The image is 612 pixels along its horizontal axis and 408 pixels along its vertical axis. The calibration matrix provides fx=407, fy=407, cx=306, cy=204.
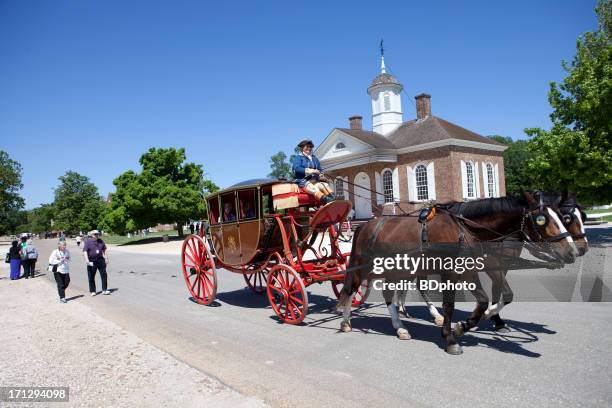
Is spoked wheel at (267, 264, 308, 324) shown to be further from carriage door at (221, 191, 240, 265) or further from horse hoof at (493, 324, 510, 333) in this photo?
horse hoof at (493, 324, 510, 333)

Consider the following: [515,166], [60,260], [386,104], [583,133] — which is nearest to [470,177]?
[386,104]

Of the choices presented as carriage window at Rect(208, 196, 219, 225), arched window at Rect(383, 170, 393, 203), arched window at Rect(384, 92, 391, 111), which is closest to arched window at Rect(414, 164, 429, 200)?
arched window at Rect(383, 170, 393, 203)

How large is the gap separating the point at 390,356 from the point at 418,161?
26795 mm

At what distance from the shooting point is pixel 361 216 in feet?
108

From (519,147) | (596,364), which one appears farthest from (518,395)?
(519,147)

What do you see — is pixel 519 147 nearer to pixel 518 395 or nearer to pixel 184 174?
pixel 184 174

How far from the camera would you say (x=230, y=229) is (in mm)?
8109

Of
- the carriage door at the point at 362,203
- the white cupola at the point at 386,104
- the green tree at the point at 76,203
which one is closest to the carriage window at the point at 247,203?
the carriage door at the point at 362,203

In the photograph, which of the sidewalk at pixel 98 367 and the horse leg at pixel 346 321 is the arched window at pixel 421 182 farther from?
the sidewalk at pixel 98 367

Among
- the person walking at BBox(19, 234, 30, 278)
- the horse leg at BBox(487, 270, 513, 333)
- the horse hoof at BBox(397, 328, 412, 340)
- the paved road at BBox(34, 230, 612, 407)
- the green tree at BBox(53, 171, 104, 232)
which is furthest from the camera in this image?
the green tree at BBox(53, 171, 104, 232)

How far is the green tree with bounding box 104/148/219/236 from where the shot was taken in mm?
34219

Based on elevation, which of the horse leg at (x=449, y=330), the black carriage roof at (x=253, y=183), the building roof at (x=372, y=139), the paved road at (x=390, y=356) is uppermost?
the building roof at (x=372, y=139)

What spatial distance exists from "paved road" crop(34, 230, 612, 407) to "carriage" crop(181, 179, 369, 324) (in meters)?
0.65

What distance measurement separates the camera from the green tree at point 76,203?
268ft
